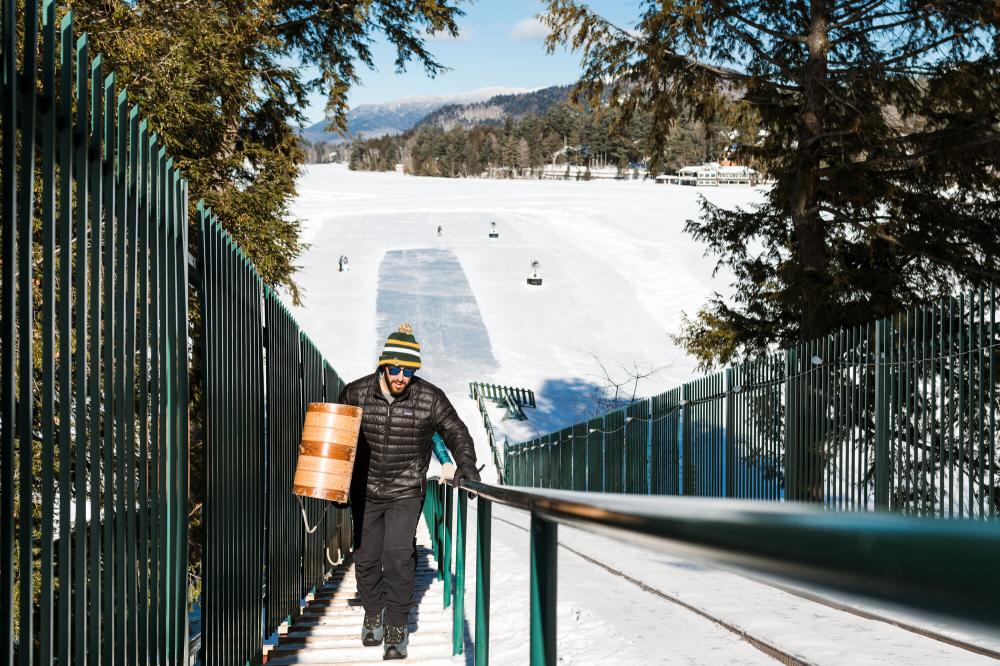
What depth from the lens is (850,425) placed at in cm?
859

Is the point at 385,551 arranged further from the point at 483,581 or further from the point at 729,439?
the point at 729,439

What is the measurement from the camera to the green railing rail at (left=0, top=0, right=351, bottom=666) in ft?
7.02

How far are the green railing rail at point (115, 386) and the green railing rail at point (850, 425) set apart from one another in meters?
4.54

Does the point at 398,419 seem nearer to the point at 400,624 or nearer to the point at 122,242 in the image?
the point at 400,624

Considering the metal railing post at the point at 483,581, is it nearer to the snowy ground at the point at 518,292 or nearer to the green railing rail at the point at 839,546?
the green railing rail at the point at 839,546

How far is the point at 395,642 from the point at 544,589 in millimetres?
3472

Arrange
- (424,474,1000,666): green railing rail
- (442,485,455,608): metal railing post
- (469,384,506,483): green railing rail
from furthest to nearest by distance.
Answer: (469,384,506,483): green railing rail < (442,485,455,608): metal railing post < (424,474,1000,666): green railing rail

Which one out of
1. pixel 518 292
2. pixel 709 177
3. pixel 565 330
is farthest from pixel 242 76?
pixel 709 177

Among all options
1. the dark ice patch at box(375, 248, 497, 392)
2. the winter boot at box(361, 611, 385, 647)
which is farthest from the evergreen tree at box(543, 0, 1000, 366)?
the dark ice patch at box(375, 248, 497, 392)

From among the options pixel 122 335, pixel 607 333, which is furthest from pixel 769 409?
pixel 607 333

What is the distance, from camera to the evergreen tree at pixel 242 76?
35.7 feet

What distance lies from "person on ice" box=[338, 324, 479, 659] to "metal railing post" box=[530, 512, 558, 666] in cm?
345

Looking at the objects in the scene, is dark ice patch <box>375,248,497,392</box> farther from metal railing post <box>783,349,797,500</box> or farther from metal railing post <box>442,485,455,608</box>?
metal railing post <box>442,485,455,608</box>

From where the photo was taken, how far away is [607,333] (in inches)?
1549
